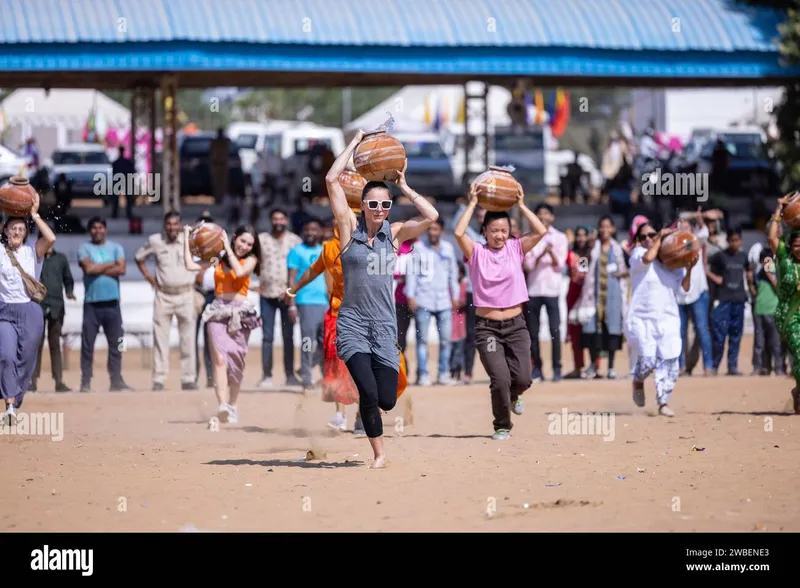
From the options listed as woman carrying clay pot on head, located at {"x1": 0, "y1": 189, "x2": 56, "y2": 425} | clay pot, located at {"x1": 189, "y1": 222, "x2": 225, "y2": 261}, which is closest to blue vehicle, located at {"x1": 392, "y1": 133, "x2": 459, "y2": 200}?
clay pot, located at {"x1": 189, "y1": 222, "x2": 225, "y2": 261}

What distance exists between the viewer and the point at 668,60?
23.6 meters

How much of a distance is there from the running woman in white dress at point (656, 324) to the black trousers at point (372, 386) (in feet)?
13.0

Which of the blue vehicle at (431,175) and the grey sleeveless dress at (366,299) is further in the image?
the blue vehicle at (431,175)

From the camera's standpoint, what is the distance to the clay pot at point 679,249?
12.6 metres

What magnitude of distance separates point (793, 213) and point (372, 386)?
462cm

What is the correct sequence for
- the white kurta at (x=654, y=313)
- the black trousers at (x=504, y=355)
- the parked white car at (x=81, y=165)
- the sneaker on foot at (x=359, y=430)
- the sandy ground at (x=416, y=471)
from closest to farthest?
the sandy ground at (x=416, y=471) < the black trousers at (x=504, y=355) < the sneaker on foot at (x=359, y=430) < the white kurta at (x=654, y=313) < the parked white car at (x=81, y=165)

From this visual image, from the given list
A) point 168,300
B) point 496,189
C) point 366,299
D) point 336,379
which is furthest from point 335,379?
point 168,300

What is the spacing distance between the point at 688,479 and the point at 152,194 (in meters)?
20.1

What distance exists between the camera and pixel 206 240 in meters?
12.2

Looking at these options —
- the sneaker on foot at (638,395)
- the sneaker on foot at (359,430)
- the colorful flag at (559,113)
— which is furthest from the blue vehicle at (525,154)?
the sneaker on foot at (359,430)

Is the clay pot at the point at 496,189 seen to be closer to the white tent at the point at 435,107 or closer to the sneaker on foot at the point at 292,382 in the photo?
the sneaker on foot at the point at 292,382

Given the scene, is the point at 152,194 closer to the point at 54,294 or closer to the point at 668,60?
the point at 668,60

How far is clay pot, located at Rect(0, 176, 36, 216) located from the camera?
1202cm
